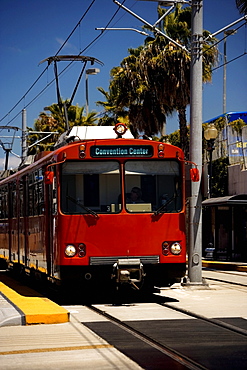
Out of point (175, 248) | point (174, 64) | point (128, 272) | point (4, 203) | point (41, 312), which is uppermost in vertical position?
point (174, 64)

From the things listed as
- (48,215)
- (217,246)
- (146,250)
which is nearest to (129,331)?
(146,250)

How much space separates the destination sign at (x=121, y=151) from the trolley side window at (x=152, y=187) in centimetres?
Result: 16

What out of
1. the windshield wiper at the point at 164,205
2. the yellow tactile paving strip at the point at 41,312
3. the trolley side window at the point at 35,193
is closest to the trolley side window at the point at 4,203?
the trolley side window at the point at 35,193

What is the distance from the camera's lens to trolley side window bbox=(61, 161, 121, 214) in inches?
591

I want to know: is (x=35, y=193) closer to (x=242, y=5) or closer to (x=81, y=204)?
(x=81, y=204)

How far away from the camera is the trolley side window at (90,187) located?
591 inches

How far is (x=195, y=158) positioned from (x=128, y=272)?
5.10 metres

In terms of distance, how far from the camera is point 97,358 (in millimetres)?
9062

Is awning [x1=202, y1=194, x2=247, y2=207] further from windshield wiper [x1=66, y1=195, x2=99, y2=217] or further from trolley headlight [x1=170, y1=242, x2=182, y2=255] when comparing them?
windshield wiper [x1=66, y1=195, x2=99, y2=217]

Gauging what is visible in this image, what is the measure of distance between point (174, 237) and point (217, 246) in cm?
1809

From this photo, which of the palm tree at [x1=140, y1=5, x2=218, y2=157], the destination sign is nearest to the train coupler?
the destination sign

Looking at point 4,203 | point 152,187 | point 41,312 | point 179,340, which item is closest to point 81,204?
point 152,187

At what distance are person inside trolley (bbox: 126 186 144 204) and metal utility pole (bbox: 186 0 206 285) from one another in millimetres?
3881

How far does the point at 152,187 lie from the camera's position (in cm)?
1518
